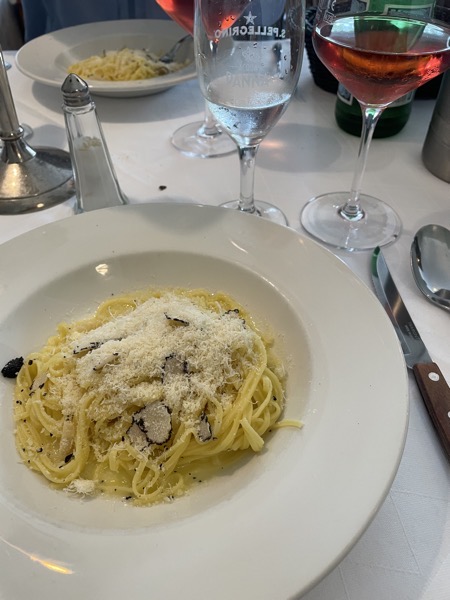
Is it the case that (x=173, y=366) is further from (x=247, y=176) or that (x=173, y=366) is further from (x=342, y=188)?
(x=342, y=188)

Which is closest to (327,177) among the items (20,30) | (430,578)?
(430,578)

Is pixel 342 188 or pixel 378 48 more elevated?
pixel 378 48

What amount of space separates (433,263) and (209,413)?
0.54 m

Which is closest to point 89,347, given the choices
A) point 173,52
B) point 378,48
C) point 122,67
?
point 378,48

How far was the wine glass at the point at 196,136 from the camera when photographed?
4.22 feet

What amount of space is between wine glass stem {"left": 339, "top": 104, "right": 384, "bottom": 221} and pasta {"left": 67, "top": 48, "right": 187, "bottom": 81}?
2.77 feet

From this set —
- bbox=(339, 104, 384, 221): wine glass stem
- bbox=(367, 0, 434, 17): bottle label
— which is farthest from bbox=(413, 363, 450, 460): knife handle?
bbox=(367, 0, 434, 17): bottle label

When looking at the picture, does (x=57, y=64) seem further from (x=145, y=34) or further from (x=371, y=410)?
(x=371, y=410)

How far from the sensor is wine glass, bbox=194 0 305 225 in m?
0.90

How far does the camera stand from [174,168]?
134 cm

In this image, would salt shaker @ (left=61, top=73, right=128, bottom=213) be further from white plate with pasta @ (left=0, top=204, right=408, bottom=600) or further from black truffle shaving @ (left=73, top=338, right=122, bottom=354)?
black truffle shaving @ (left=73, top=338, right=122, bottom=354)

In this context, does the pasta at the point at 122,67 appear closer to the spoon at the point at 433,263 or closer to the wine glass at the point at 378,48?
the wine glass at the point at 378,48

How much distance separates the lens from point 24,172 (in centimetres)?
128

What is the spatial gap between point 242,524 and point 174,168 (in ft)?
3.25
